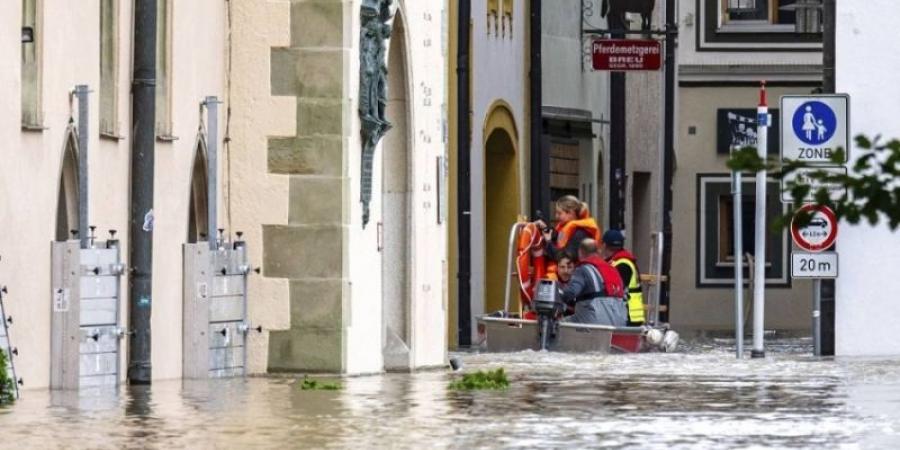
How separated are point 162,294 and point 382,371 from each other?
11.6 ft

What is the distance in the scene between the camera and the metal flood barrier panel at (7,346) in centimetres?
1563

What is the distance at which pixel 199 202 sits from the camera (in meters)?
21.2

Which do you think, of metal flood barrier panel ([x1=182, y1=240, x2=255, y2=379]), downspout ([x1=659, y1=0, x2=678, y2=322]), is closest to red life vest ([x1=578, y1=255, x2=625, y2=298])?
metal flood barrier panel ([x1=182, y1=240, x2=255, y2=379])

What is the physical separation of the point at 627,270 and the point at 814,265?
4.19 m

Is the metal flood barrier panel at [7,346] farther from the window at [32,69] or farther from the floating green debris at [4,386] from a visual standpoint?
the window at [32,69]

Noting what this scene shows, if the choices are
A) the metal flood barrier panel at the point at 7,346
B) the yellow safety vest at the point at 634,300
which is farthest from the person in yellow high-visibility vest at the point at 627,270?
the metal flood barrier panel at the point at 7,346

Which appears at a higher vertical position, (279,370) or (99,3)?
(99,3)

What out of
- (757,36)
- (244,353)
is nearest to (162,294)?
(244,353)

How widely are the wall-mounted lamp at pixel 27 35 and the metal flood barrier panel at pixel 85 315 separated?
4.41 feet

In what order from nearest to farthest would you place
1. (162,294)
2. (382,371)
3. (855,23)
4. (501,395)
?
(501,395) → (162,294) → (382,371) → (855,23)

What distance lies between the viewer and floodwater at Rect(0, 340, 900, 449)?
12.5 meters

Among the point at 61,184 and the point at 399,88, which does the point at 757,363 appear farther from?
the point at 61,184

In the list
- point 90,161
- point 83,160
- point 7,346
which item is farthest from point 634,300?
point 7,346

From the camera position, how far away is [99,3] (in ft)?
60.6
